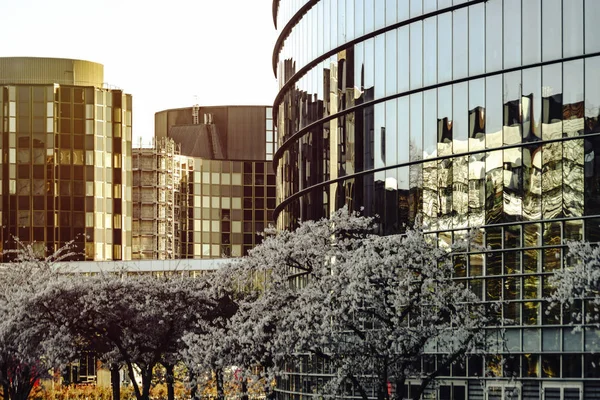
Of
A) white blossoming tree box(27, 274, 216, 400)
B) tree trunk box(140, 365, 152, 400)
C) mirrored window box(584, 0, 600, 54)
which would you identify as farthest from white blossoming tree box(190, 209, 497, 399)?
tree trunk box(140, 365, 152, 400)

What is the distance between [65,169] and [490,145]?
372 feet

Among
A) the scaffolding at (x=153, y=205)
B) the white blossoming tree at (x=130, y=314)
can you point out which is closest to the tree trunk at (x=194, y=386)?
the white blossoming tree at (x=130, y=314)

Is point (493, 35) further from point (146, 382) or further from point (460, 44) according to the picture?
point (146, 382)

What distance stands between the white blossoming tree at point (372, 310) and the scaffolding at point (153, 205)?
121088 millimetres

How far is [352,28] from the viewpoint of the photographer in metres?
61.9

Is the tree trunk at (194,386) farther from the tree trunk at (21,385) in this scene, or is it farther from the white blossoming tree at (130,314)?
the tree trunk at (21,385)

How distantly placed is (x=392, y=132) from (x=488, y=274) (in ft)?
29.1

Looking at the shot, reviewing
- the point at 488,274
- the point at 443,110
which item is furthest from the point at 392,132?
the point at 488,274

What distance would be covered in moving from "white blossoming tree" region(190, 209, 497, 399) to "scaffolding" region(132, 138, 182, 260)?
121088 mm

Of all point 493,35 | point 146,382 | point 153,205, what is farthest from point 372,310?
point 153,205

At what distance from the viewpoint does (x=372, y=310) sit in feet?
148

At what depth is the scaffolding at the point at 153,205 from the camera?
171m

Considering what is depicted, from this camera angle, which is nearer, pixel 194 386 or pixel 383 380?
pixel 383 380

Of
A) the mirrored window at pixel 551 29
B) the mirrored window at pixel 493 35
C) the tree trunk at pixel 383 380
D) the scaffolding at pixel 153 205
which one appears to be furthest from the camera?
the scaffolding at pixel 153 205
